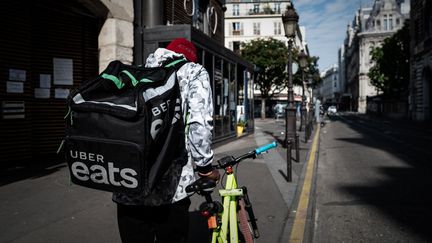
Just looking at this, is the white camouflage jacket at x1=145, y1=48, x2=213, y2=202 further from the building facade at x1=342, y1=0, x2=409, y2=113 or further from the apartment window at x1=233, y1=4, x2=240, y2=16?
the building facade at x1=342, y1=0, x2=409, y2=113

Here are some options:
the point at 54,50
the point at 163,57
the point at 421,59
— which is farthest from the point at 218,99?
the point at 421,59

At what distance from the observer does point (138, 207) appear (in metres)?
2.00

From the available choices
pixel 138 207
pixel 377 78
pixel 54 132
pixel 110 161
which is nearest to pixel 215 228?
pixel 138 207

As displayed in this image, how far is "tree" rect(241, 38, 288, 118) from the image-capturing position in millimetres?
37969

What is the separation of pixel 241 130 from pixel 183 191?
1275 cm

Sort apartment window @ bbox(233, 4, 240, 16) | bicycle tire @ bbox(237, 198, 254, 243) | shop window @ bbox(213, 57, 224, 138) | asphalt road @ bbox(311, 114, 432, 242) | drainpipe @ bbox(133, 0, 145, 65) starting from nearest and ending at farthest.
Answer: bicycle tire @ bbox(237, 198, 254, 243) → asphalt road @ bbox(311, 114, 432, 242) → drainpipe @ bbox(133, 0, 145, 65) → shop window @ bbox(213, 57, 224, 138) → apartment window @ bbox(233, 4, 240, 16)

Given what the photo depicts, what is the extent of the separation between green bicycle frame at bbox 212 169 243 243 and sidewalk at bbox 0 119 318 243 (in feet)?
4.42

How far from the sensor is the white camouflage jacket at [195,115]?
1.96 meters

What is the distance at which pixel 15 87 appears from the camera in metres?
7.39

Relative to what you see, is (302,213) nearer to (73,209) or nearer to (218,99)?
(73,209)

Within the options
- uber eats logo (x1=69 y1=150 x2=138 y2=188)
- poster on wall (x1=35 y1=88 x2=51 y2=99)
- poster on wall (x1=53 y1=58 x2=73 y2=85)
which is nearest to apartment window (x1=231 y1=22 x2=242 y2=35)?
poster on wall (x1=53 y1=58 x2=73 y2=85)

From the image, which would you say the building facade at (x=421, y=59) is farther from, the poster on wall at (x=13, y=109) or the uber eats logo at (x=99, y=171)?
the uber eats logo at (x=99, y=171)

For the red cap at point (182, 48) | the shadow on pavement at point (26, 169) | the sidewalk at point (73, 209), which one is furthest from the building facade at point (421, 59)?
the red cap at point (182, 48)

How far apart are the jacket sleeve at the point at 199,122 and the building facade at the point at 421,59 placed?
33.4 metres
